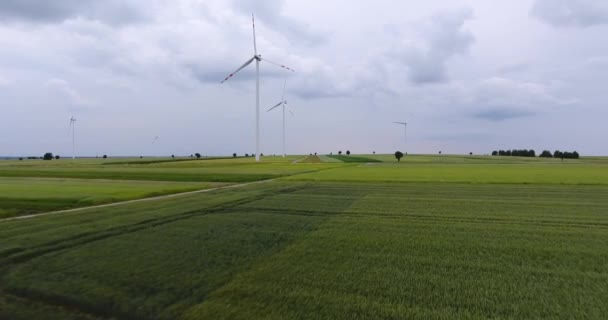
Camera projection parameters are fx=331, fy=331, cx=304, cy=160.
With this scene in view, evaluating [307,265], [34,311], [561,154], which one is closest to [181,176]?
[307,265]

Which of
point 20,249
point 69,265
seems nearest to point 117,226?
point 20,249

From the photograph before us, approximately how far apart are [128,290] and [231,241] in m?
4.35

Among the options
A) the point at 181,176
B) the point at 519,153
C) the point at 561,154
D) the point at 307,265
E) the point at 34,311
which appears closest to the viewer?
the point at 34,311

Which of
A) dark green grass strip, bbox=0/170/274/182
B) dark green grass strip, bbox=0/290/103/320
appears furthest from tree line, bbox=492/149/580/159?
dark green grass strip, bbox=0/290/103/320

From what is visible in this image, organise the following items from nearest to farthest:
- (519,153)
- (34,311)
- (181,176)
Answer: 1. (34,311)
2. (181,176)
3. (519,153)

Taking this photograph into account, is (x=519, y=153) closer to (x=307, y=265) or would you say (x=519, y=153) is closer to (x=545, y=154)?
(x=545, y=154)

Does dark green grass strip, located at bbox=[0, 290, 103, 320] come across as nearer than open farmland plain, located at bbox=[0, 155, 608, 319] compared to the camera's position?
Yes

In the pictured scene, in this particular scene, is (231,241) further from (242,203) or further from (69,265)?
(242,203)

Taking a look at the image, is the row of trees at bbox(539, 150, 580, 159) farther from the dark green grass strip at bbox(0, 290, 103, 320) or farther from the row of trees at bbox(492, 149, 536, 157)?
the dark green grass strip at bbox(0, 290, 103, 320)

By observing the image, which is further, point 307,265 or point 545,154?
point 545,154

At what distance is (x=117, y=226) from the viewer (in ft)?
45.0

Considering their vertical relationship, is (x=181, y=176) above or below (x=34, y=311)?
above

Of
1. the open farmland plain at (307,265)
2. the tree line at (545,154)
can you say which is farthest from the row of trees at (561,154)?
the open farmland plain at (307,265)

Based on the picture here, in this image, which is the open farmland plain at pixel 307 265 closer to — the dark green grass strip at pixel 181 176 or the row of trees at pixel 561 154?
the dark green grass strip at pixel 181 176
